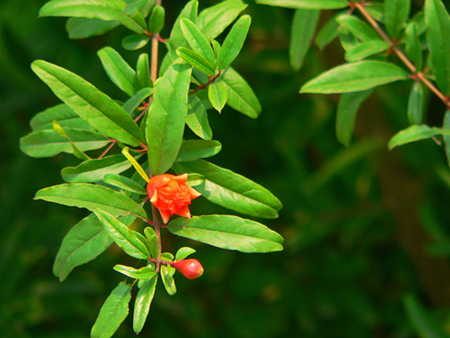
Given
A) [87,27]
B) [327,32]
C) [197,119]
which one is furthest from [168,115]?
[327,32]

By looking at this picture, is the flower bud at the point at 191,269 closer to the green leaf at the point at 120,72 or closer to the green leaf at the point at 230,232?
the green leaf at the point at 230,232

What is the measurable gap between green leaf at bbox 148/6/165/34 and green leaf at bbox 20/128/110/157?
159 mm

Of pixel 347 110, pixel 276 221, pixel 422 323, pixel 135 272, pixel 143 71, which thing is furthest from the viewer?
pixel 276 221

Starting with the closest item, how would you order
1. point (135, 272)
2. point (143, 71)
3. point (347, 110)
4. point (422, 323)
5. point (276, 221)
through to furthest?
point (135, 272), point (143, 71), point (347, 110), point (422, 323), point (276, 221)

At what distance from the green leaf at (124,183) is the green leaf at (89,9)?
7.7 inches

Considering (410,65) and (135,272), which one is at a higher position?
(410,65)

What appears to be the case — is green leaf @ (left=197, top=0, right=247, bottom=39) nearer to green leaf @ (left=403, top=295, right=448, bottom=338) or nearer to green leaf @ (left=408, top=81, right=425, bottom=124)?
green leaf @ (left=408, top=81, right=425, bottom=124)

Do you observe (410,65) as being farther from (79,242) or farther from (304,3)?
(79,242)

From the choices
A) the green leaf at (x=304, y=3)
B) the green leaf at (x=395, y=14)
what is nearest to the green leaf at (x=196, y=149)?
the green leaf at (x=304, y=3)

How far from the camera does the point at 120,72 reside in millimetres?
503

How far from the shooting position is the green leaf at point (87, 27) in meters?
0.56

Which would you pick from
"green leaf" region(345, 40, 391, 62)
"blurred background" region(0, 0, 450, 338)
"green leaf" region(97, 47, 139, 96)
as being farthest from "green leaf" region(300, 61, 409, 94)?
"blurred background" region(0, 0, 450, 338)

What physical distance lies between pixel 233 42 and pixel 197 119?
0.31ft

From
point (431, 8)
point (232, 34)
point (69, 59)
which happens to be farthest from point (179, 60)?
point (69, 59)
